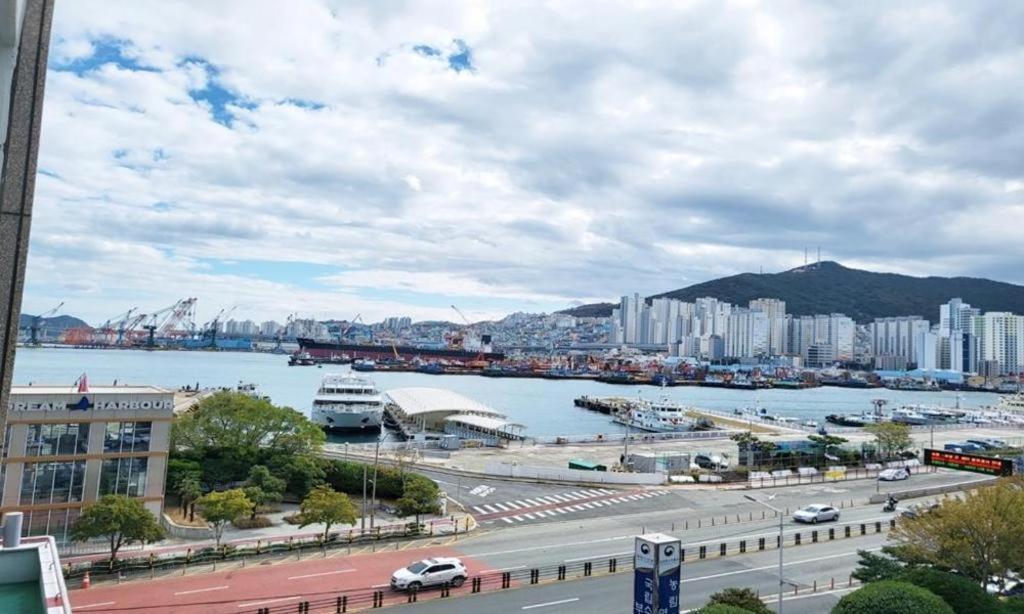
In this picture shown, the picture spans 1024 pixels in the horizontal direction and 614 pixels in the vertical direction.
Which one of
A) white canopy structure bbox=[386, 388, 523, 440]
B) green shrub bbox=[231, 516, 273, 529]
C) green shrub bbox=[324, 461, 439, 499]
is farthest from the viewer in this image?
white canopy structure bbox=[386, 388, 523, 440]

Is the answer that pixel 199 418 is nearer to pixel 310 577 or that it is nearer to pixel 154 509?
pixel 154 509

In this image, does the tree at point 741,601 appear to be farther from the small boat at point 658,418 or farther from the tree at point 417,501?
the small boat at point 658,418

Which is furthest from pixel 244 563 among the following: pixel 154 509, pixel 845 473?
pixel 845 473

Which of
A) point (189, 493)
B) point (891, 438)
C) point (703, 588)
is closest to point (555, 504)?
point (703, 588)

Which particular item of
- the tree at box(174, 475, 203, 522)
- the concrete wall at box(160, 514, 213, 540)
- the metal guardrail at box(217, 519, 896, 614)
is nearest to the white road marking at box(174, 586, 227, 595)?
the metal guardrail at box(217, 519, 896, 614)

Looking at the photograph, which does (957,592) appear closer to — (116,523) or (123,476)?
(116,523)

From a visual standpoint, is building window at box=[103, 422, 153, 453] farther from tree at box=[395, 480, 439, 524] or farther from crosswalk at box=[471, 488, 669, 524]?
crosswalk at box=[471, 488, 669, 524]
